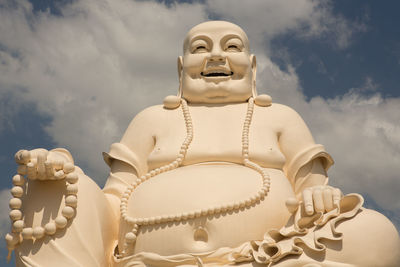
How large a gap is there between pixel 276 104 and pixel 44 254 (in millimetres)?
2813

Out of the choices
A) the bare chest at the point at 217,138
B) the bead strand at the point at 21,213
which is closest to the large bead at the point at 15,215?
the bead strand at the point at 21,213

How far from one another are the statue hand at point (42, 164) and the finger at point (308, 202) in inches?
73.6

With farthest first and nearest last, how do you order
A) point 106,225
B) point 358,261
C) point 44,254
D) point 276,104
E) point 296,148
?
point 276,104
point 296,148
point 106,225
point 44,254
point 358,261

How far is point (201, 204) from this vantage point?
5070 mm

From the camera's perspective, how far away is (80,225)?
5.07 metres

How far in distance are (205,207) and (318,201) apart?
35.4 inches

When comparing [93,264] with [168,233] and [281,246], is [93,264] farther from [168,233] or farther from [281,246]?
[281,246]

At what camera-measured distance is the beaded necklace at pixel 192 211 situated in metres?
5.03

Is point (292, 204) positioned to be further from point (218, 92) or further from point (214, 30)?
point (214, 30)

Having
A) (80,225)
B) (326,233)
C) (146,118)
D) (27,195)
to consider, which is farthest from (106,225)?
(326,233)

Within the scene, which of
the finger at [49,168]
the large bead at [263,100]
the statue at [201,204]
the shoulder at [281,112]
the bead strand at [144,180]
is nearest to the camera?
the statue at [201,204]

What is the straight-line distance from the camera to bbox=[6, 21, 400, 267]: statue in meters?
4.77

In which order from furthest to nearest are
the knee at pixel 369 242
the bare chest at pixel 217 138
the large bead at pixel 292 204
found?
the bare chest at pixel 217 138 < the large bead at pixel 292 204 < the knee at pixel 369 242

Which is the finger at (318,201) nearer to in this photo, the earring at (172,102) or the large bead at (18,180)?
the earring at (172,102)
